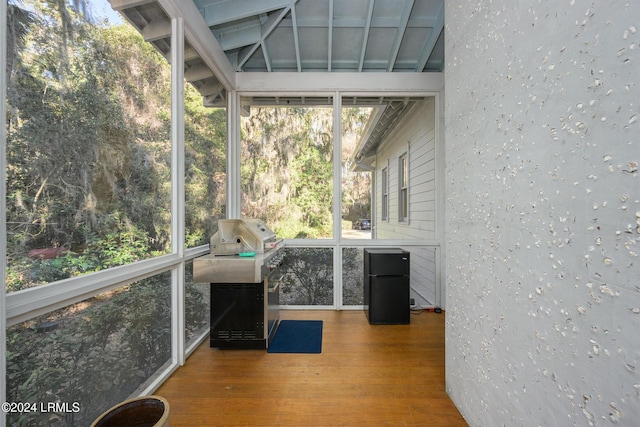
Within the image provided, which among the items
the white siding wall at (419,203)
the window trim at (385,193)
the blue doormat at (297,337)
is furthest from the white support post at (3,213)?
the window trim at (385,193)

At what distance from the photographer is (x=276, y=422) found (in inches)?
75.0

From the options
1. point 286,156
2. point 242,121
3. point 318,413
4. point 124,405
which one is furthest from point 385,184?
point 124,405

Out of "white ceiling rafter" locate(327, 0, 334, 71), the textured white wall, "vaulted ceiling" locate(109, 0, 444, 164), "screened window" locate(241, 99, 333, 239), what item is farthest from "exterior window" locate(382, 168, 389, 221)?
the textured white wall

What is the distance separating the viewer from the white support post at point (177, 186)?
8.23 feet

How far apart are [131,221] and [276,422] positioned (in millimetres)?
1714

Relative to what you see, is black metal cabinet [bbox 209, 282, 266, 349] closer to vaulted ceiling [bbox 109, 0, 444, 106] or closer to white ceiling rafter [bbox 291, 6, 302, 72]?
vaulted ceiling [bbox 109, 0, 444, 106]

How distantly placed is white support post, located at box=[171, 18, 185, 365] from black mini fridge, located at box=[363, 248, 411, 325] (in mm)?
2230

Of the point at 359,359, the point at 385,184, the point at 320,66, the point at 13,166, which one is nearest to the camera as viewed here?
the point at 13,166

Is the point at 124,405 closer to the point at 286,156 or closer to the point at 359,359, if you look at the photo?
the point at 359,359

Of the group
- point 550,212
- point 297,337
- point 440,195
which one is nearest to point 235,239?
point 297,337

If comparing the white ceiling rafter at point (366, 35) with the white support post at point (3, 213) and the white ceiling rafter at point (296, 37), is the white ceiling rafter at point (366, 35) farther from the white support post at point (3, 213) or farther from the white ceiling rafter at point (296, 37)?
the white support post at point (3, 213)

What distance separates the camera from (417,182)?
14.6 ft

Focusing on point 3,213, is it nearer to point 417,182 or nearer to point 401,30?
point 401,30

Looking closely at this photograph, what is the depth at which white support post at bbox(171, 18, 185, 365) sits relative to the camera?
251cm
